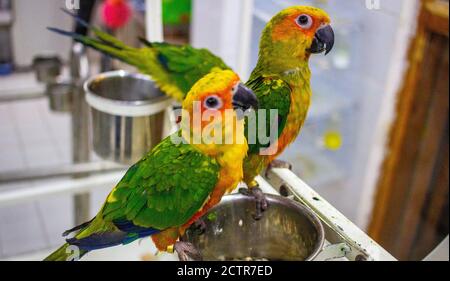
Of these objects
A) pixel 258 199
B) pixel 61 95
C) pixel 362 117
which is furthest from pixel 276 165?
pixel 362 117

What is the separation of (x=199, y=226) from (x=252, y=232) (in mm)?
57

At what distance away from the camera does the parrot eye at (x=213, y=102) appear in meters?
0.36

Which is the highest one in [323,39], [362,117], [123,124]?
[323,39]

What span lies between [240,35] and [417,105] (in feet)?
1.44

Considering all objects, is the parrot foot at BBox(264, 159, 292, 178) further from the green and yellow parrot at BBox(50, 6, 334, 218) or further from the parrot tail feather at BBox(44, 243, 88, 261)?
the parrot tail feather at BBox(44, 243, 88, 261)

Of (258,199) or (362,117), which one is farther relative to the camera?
(362,117)

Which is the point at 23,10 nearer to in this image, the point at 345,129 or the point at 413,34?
the point at 345,129

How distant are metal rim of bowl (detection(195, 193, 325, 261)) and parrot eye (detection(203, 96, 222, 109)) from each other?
0.14 metres

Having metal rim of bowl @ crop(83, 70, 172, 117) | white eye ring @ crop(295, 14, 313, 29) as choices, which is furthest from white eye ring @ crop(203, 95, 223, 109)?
metal rim of bowl @ crop(83, 70, 172, 117)

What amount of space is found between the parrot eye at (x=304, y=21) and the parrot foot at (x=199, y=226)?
0.20 m

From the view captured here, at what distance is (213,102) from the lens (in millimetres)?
365

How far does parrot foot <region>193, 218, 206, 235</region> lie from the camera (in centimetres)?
47

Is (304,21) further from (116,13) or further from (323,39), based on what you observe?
(116,13)
